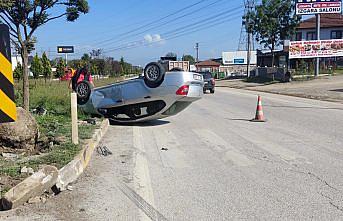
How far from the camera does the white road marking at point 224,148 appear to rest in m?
7.11

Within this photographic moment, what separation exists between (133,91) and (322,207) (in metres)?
7.93

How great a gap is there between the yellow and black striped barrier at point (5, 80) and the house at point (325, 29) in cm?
6398

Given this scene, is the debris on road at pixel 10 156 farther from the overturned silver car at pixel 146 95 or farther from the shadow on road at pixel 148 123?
the shadow on road at pixel 148 123

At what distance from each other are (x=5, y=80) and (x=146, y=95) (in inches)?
276

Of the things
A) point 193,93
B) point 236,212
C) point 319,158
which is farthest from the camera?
point 193,93

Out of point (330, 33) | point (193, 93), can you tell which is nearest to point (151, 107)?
point (193, 93)

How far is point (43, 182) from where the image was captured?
195 inches

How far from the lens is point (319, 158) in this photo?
7.20 meters

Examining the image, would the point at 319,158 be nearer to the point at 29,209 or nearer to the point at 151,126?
the point at 29,209

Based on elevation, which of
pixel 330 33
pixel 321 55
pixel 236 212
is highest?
pixel 330 33

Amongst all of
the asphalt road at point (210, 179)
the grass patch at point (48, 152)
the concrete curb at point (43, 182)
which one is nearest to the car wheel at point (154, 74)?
the asphalt road at point (210, 179)

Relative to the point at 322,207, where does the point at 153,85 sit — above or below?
above

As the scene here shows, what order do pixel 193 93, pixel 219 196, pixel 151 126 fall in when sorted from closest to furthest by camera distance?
pixel 219 196 < pixel 193 93 < pixel 151 126

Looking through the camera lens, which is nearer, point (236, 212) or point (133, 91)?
point (236, 212)
